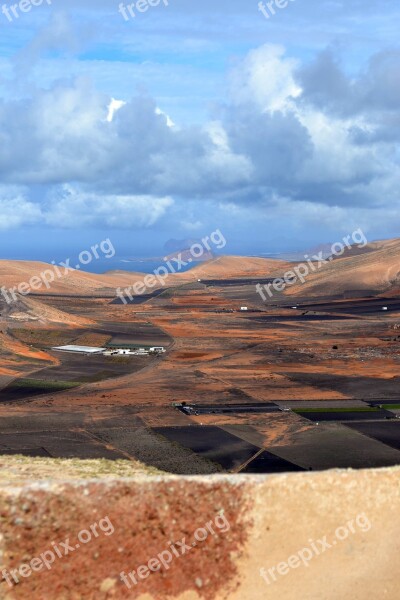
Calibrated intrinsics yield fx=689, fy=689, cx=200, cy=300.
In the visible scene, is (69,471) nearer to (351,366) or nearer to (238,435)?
(238,435)

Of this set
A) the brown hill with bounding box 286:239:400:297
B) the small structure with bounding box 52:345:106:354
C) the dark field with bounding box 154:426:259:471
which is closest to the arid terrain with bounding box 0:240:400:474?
the dark field with bounding box 154:426:259:471

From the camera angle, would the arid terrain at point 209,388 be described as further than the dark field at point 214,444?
Yes

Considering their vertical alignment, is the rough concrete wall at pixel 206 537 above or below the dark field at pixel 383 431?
above

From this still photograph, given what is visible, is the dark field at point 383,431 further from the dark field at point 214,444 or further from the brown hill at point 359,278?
the brown hill at point 359,278

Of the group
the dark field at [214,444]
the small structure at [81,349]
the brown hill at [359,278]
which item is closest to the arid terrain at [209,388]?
the dark field at [214,444]

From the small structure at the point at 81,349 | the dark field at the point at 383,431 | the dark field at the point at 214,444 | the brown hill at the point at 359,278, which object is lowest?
the brown hill at the point at 359,278

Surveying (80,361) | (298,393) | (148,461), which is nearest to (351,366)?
(298,393)
